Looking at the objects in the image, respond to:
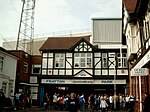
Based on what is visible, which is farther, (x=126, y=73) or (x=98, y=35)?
(x=98, y=35)

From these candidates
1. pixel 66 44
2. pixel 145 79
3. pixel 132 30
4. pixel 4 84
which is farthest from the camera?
pixel 66 44

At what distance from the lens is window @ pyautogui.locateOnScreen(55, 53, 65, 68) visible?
115 ft

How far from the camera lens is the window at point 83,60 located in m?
34.6

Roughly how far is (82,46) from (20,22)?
10320mm

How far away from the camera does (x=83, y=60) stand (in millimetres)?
34844

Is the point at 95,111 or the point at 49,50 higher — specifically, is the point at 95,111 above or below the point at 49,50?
below

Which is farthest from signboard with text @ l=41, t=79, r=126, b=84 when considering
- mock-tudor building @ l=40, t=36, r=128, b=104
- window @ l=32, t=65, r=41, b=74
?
window @ l=32, t=65, r=41, b=74

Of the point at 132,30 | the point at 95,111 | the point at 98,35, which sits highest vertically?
the point at 98,35

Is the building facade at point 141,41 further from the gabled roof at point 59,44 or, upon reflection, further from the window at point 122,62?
the gabled roof at point 59,44

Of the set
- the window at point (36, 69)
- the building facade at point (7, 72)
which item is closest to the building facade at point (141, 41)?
the building facade at point (7, 72)

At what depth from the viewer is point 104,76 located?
33.9m

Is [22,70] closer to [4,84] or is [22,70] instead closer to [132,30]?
[4,84]

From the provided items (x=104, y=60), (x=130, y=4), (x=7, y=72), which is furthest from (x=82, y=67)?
(x=130, y=4)

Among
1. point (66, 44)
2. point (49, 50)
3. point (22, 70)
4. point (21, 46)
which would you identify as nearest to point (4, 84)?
point (22, 70)
